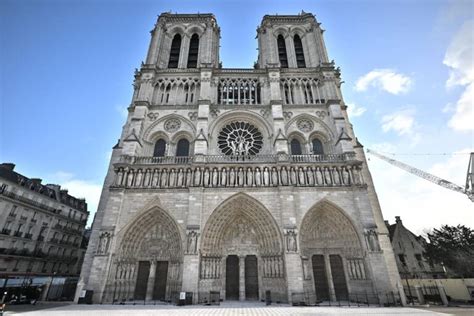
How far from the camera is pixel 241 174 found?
47.5ft

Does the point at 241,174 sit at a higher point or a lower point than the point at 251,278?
higher

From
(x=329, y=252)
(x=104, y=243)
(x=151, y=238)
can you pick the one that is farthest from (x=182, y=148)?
(x=329, y=252)

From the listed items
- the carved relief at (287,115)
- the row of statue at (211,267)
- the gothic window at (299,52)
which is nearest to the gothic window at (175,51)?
the carved relief at (287,115)

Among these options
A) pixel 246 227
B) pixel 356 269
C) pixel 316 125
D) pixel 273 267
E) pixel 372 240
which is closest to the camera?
pixel 372 240

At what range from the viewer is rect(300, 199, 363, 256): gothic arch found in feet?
43.6

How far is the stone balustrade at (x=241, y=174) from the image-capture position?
46.3 ft

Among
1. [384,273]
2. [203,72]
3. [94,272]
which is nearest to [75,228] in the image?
[94,272]

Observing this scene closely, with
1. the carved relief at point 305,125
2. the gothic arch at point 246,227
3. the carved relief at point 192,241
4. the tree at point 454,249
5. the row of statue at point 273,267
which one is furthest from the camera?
the carved relief at point 305,125

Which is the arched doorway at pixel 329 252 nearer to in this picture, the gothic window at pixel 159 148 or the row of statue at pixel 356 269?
the row of statue at pixel 356 269

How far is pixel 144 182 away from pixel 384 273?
14.1 m

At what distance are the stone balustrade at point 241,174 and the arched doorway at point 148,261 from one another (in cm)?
219

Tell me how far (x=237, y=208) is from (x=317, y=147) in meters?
7.70

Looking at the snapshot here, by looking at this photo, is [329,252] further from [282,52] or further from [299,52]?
[282,52]

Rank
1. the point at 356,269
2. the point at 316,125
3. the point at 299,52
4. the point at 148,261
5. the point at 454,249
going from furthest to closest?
the point at 299,52, the point at 316,125, the point at 454,249, the point at 148,261, the point at 356,269
